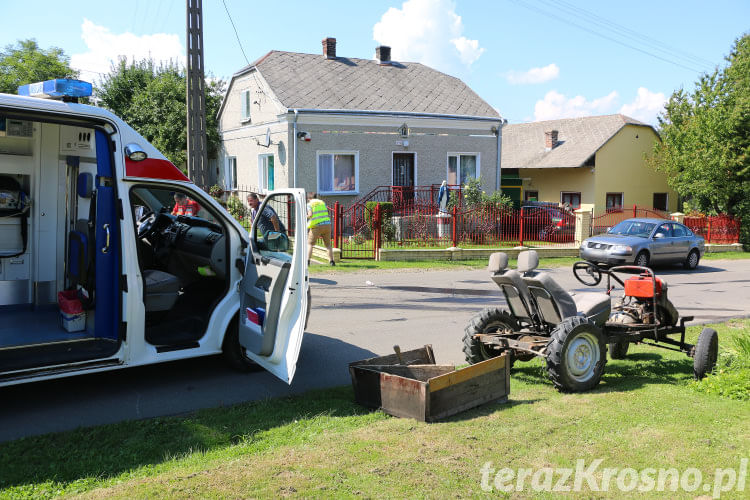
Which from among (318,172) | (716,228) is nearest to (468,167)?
(318,172)

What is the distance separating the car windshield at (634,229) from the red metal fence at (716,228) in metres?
7.01

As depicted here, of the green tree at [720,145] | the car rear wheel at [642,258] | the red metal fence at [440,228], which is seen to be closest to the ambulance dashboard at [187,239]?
the red metal fence at [440,228]

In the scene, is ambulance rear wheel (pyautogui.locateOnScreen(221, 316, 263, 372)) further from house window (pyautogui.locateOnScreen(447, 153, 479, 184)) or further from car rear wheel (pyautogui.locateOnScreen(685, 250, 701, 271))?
house window (pyautogui.locateOnScreen(447, 153, 479, 184))

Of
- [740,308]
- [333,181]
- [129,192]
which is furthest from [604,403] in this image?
[333,181]

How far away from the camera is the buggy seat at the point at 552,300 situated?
238 inches

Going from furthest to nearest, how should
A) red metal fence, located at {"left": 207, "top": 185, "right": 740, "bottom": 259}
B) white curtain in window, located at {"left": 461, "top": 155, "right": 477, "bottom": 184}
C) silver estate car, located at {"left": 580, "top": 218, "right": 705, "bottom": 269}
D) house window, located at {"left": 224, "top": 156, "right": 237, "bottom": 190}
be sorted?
house window, located at {"left": 224, "top": 156, "right": 237, "bottom": 190} < white curtain in window, located at {"left": 461, "top": 155, "right": 477, "bottom": 184} < red metal fence, located at {"left": 207, "top": 185, "right": 740, "bottom": 259} < silver estate car, located at {"left": 580, "top": 218, "right": 705, "bottom": 269}

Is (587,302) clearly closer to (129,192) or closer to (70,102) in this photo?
(129,192)

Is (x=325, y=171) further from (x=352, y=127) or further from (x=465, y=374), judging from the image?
(x=465, y=374)

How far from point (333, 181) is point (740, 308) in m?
14.1

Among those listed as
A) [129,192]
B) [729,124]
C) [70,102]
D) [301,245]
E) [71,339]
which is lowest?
[71,339]

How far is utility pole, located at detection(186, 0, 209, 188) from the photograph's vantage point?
617 inches

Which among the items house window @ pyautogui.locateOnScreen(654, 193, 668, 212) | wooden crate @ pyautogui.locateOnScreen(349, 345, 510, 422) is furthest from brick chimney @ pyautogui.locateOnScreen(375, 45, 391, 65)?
wooden crate @ pyautogui.locateOnScreen(349, 345, 510, 422)

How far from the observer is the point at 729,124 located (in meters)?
25.2

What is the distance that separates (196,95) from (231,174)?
11.1m
